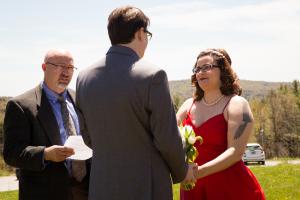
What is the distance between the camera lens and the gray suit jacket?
331cm

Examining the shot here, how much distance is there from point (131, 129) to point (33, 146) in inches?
63.2

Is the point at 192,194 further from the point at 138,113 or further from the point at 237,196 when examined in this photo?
the point at 138,113

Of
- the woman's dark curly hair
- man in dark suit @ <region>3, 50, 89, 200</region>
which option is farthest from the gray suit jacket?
the woman's dark curly hair

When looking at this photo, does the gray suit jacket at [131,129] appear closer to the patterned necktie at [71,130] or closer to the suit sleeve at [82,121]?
the suit sleeve at [82,121]

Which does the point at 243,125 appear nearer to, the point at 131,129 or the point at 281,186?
the point at 131,129

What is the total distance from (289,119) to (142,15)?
240 ft

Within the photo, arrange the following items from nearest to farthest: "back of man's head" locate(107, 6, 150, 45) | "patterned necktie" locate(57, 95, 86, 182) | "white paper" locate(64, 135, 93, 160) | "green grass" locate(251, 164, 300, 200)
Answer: "back of man's head" locate(107, 6, 150, 45) < "white paper" locate(64, 135, 93, 160) < "patterned necktie" locate(57, 95, 86, 182) < "green grass" locate(251, 164, 300, 200)

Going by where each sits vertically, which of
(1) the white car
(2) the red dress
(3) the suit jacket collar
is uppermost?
(3) the suit jacket collar

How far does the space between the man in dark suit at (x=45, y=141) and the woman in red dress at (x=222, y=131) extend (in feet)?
3.79

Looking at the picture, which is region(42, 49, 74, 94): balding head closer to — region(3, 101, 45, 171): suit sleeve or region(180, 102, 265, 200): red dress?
region(3, 101, 45, 171): suit sleeve

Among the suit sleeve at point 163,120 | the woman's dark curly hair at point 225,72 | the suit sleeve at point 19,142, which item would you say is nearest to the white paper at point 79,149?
the suit sleeve at point 19,142

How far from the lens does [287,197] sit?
35.3 feet

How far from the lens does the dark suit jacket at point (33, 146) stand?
4.58m

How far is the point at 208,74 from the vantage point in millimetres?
4703
